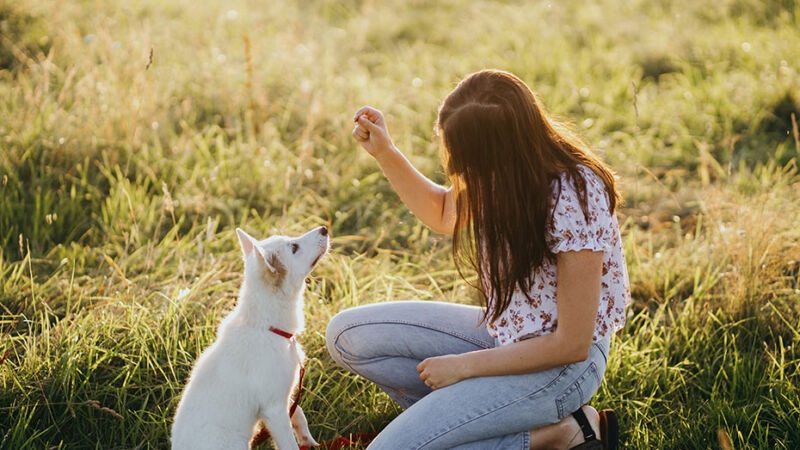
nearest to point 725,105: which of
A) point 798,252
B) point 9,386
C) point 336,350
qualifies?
point 798,252

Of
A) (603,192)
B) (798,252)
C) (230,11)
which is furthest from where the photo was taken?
(230,11)

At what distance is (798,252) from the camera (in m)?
3.28

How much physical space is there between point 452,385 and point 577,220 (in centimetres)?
66

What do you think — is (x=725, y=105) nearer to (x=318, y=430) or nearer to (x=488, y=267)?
(x=488, y=267)

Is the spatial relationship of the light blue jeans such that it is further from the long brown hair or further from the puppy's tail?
the puppy's tail

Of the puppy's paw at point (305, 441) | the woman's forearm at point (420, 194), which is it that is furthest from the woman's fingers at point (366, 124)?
the puppy's paw at point (305, 441)

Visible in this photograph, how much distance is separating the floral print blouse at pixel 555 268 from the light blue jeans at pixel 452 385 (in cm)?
13

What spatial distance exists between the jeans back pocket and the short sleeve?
448 millimetres

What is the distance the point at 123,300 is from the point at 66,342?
13.8 inches

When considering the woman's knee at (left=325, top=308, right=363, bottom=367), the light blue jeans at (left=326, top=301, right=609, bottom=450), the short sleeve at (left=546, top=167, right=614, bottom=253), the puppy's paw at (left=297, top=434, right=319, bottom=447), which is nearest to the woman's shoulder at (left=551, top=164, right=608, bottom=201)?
the short sleeve at (left=546, top=167, right=614, bottom=253)

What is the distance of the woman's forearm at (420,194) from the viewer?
2.65 meters

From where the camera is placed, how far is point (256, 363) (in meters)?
2.25

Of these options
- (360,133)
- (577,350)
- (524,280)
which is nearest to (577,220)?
(524,280)

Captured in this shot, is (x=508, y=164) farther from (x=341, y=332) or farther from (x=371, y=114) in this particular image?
(x=341, y=332)
